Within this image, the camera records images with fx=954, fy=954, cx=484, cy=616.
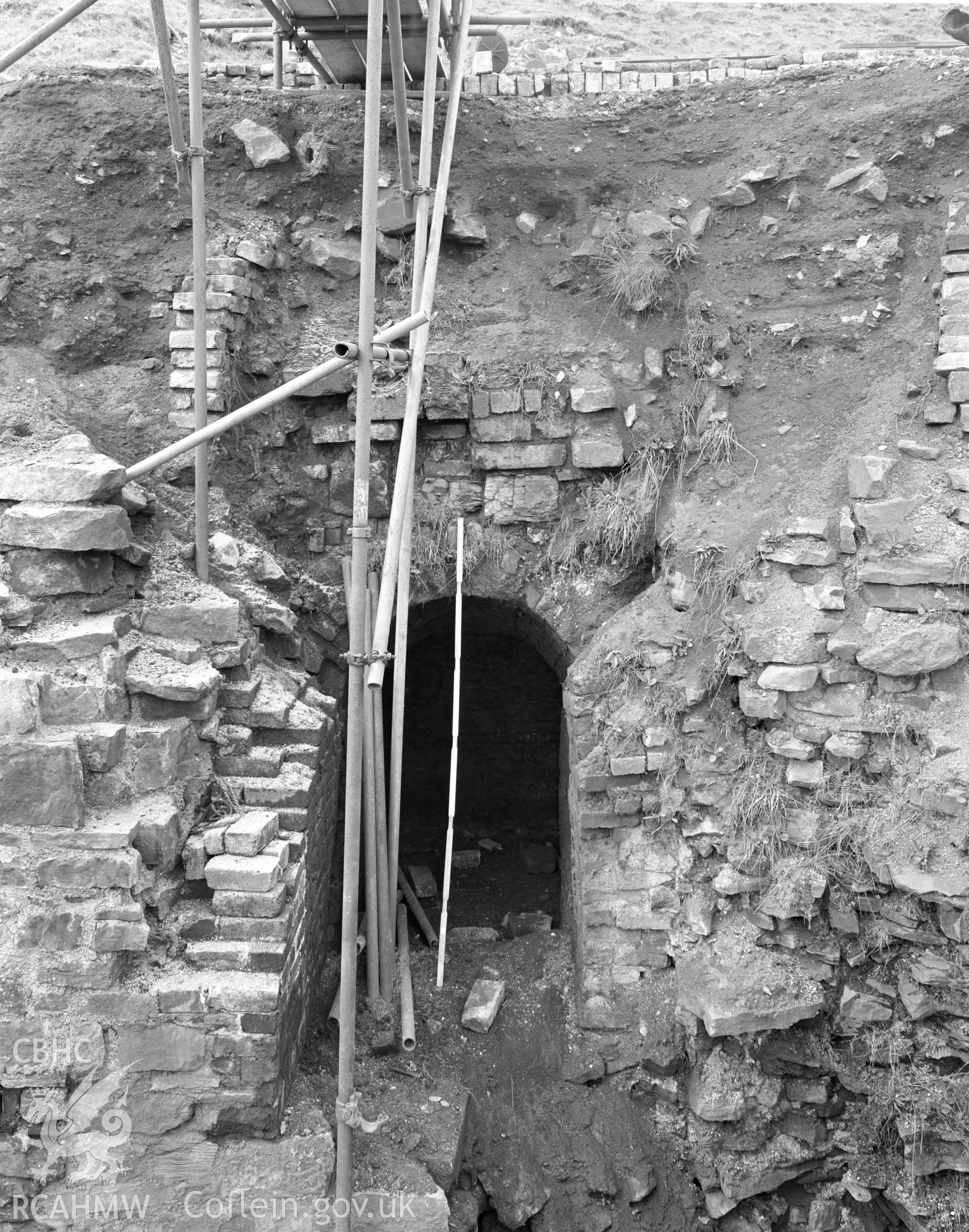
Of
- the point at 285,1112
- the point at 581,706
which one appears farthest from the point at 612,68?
the point at 285,1112

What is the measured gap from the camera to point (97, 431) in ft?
16.4

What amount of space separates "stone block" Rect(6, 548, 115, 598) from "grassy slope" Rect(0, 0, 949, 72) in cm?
665

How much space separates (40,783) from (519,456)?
3.14 metres

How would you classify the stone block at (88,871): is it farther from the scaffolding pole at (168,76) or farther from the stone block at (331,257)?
the stone block at (331,257)

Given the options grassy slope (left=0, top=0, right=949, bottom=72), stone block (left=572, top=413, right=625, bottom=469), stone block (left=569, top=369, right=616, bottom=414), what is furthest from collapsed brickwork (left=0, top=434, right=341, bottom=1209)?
grassy slope (left=0, top=0, right=949, bottom=72)

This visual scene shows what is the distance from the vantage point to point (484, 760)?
812cm

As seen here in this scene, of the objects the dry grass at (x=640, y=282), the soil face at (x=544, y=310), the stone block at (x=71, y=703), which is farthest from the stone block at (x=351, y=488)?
the stone block at (x=71, y=703)

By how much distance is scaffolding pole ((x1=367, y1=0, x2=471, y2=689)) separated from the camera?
399cm

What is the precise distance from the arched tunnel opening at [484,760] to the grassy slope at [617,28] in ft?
17.8

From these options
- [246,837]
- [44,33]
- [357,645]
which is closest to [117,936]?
[246,837]

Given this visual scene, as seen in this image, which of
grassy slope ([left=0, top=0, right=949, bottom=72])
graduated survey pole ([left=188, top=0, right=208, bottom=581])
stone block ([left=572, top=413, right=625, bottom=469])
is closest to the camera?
graduated survey pole ([left=188, top=0, right=208, bottom=581])

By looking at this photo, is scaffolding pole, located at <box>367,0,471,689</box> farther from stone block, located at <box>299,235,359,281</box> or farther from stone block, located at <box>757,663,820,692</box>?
stone block, located at <box>757,663,820,692</box>

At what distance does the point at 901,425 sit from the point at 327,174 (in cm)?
379

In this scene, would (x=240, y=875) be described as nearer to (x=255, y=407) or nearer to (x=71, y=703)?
(x=71, y=703)
